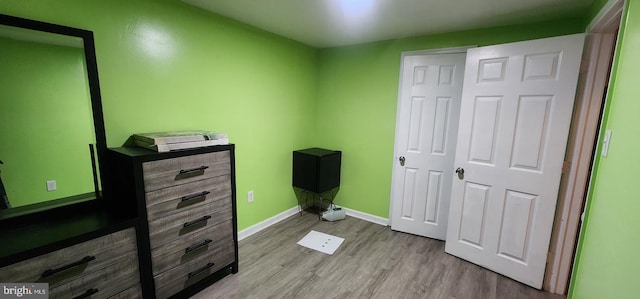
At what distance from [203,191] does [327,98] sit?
6.68 ft

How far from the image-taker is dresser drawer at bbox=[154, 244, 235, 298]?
1.63 metres

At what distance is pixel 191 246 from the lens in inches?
69.2

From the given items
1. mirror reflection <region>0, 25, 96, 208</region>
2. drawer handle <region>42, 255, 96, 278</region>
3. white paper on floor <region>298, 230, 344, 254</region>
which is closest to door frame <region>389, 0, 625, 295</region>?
white paper on floor <region>298, 230, 344, 254</region>

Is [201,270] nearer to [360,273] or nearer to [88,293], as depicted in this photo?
[88,293]

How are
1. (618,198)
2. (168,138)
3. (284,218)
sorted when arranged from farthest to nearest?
(284,218) → (168,138) → (618,198)

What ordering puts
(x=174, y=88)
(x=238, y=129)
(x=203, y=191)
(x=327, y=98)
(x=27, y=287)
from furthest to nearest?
(x=327, y=98), (x=238, y=129), (x=174, y=88), (x=203, y=191), (x=27, y=287)

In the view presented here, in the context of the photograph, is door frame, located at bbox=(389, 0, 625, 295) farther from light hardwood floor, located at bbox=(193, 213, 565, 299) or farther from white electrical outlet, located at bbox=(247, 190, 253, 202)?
white electrical outlet, located at bbox=(247, 190, 253, 202)

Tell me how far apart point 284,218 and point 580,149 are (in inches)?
111

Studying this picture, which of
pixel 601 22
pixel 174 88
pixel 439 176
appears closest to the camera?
pixel 601 22

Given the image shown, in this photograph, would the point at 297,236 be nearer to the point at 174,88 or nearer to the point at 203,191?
the point at 203,191

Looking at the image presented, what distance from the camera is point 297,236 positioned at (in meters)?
2.73

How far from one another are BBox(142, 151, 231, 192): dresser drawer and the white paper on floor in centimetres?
118

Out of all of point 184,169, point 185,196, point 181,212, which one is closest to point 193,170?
point 184,169

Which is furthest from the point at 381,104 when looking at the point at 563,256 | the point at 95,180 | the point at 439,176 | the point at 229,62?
the point at 95,180
